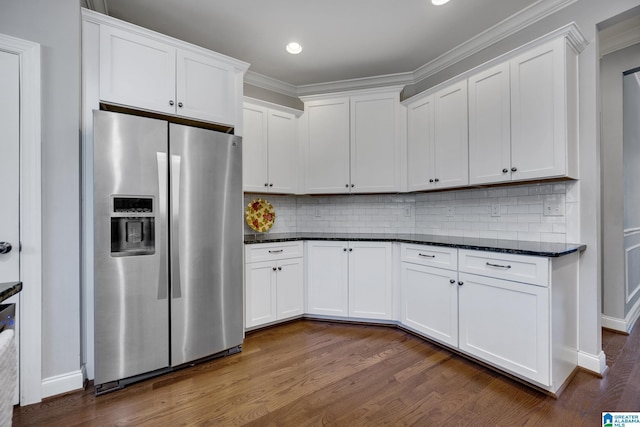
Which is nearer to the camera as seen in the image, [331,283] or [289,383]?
[289,383]

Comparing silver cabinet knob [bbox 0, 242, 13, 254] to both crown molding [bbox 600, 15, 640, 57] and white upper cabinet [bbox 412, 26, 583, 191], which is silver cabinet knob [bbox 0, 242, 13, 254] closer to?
white upper cabinet [bbox 412, 26, 583, 191]

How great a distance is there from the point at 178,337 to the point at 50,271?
90cm

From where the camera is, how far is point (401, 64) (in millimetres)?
3242

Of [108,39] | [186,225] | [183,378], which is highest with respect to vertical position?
[108,39]

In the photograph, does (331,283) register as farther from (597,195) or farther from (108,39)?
(108,39)

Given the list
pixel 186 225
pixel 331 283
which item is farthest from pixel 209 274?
pixel 331 283

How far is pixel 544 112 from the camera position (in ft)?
6.92

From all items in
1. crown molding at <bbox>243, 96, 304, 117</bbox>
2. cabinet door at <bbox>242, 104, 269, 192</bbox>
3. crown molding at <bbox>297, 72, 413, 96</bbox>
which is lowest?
cabinet door at <bbox>242, 104, 269, 192</bbox>

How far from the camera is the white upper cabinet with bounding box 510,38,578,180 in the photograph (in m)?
2.03

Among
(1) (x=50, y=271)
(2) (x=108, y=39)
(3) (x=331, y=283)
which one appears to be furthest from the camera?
(3) (x=331, y=283)

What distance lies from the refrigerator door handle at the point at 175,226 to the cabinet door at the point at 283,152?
47.7 inches

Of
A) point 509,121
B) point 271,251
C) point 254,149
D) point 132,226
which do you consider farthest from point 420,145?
point 132,226

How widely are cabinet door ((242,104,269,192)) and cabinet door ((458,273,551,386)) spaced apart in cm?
209

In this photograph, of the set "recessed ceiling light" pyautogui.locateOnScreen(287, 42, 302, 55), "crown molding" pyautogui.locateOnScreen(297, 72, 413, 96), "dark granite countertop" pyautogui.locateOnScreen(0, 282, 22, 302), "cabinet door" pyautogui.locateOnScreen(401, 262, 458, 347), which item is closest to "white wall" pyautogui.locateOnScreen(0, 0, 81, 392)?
"dark granite countertop" pyautogui.locateOnScreen(0, 282, 22, 302)
